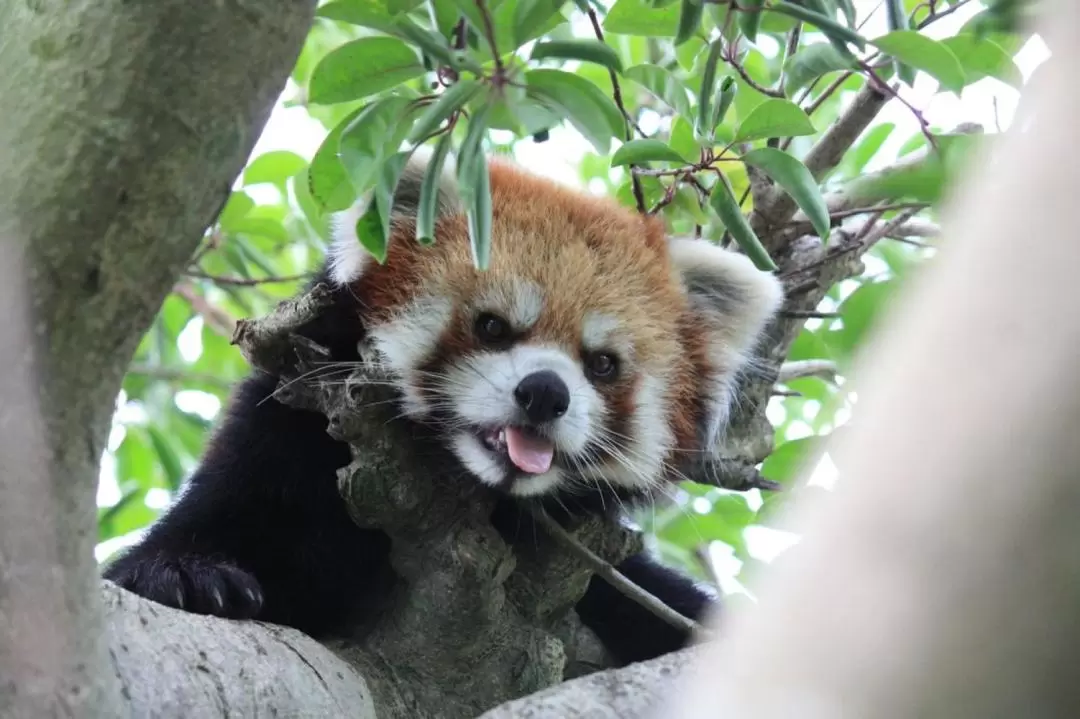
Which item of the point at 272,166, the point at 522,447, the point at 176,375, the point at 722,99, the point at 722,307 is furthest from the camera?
the point at 176,375

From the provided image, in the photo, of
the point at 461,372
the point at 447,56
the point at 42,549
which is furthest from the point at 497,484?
the point at 42,549

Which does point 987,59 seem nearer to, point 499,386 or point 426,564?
point 499,386

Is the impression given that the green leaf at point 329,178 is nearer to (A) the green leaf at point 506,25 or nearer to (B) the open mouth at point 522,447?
(A) the green leaf at point 506,25

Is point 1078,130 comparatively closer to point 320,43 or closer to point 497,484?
point 497,484

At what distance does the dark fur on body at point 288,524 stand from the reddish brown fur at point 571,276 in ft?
0.75

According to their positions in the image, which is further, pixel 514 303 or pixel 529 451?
pixel 514 303

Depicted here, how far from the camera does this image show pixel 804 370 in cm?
317

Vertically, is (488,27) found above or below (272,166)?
above

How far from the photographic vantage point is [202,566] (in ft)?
7.48

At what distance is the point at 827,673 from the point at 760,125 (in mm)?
1581

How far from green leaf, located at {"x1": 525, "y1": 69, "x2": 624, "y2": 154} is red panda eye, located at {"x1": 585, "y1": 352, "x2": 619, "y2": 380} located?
3.97 ft

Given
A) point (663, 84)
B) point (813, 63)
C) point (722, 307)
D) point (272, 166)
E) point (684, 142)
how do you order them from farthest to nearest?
point (272, 166) < point (722, 307) < point (684, 142) < point (663, 84) < point (813, 63)

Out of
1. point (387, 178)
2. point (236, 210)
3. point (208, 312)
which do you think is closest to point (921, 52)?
point (387, 178)

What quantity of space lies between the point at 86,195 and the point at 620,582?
1374 millimetres
